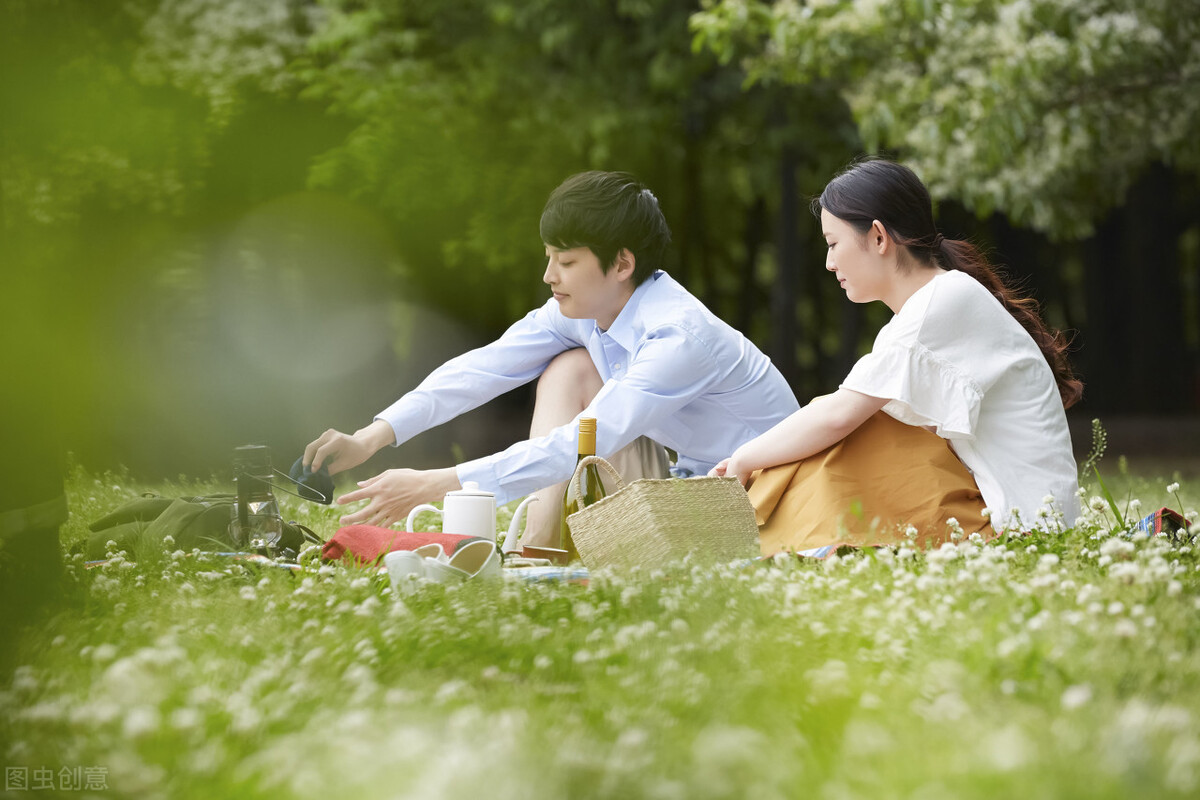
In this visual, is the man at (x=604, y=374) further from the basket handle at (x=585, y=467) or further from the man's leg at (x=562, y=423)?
the basket handle at (x=585, y=467)

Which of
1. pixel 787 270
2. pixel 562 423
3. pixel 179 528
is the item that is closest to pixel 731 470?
pixel 562 423

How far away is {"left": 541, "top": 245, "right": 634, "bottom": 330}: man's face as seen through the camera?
187 inches

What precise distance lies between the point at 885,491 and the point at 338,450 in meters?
1.88

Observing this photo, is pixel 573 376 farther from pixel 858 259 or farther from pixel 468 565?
pixel 468 565

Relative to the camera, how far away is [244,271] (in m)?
13.3

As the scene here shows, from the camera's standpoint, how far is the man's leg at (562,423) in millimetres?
4805

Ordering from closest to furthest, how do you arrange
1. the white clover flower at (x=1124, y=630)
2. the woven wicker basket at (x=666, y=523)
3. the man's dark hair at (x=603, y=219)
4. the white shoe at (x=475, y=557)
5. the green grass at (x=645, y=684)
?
the green grass at (x=645, y=684), the white clover flower at (x=1124, y=630), the white shoe at (x=475, y=557), the woven wicker basket at (x=666, y=523), the man's dark hair at (x=603, y=219)

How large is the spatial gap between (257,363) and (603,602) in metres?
11.2

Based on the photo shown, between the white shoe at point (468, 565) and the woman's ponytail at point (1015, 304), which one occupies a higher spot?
the woman's ponytail at point (1015, 304)

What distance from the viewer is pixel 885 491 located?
13.3ft

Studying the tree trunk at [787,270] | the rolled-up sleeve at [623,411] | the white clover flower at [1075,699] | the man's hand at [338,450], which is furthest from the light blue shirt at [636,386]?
the tree trunk at [787,270]

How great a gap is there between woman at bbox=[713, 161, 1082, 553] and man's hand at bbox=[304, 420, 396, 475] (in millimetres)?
1284

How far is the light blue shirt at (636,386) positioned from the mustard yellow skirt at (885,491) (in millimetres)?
645

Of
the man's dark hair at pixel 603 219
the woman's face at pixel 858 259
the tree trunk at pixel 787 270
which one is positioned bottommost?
the tree trunk at pixel 787 270
